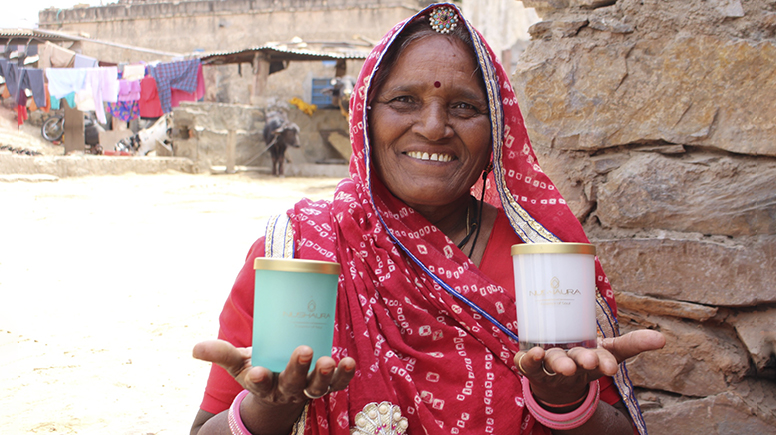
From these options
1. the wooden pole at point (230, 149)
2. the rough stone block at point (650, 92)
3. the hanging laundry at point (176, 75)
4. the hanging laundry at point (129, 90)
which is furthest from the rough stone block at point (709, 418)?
the hanging laundry at point (129, 90)

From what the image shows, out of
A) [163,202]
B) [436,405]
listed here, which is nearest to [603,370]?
[436,405]

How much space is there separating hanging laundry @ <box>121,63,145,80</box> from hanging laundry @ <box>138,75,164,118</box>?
0.61ft

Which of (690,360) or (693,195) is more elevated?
(693,195)

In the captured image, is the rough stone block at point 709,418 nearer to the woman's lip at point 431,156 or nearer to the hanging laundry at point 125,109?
the woman's lip at point 431,156

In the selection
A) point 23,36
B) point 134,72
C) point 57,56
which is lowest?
point 134,72

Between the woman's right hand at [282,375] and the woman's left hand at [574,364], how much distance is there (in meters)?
0.36

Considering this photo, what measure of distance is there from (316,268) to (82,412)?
87.8 inches

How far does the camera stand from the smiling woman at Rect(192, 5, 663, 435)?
1347 mm

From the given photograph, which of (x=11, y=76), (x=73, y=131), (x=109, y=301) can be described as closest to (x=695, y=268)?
(x=109, y=301)

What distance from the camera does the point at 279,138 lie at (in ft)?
50.0

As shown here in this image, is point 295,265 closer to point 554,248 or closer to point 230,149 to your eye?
point 554,248

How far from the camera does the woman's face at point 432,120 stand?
154 centimetres

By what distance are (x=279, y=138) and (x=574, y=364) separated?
576 inches

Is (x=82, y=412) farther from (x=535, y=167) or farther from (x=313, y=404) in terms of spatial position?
(x=535, y=167)
